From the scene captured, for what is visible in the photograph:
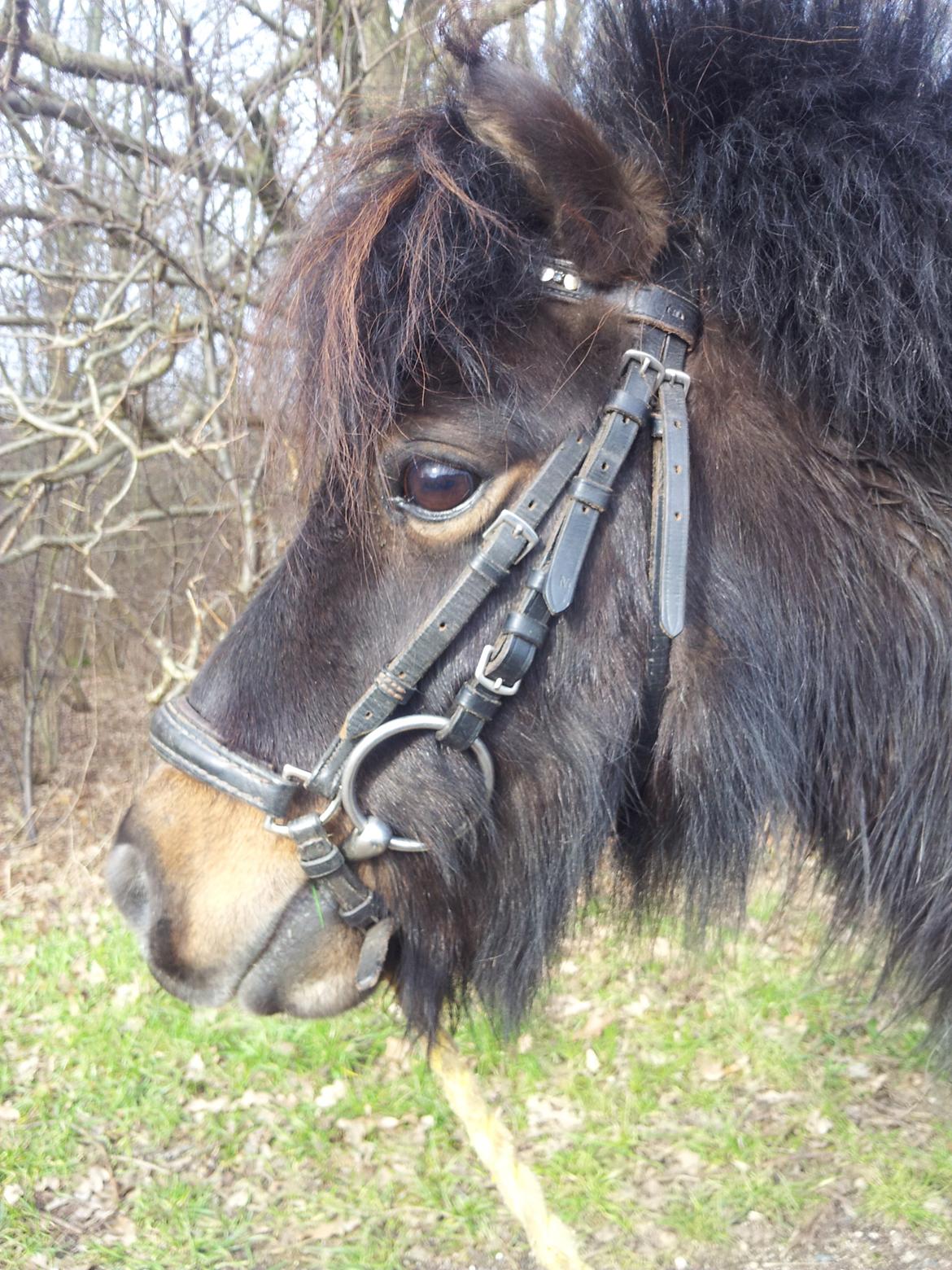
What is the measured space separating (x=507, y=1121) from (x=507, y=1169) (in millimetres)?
506

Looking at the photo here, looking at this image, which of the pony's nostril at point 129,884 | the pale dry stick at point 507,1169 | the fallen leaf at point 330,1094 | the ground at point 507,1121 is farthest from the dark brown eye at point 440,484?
the fallen leaf at point 330,1094

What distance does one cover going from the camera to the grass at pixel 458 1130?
2.75 metres

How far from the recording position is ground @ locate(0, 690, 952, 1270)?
2.72 meters

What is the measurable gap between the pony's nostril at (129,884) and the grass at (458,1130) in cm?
101

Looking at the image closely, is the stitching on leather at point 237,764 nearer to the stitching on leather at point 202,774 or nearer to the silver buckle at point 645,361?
the stitching on leather at point 202,774

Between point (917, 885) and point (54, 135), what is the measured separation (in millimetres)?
4974

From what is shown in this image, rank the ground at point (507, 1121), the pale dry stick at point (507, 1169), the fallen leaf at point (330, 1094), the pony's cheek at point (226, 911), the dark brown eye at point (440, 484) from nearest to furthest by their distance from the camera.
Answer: the dark brown eye at point (440, 484) < the pony's cheek at point (226, 911) < the pale dry stick at point (507, 1169) < the ground at point (507, 1121) < the fallen leaf at point (330, 1094)

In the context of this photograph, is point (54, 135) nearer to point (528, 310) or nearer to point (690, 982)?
point (528, 310)

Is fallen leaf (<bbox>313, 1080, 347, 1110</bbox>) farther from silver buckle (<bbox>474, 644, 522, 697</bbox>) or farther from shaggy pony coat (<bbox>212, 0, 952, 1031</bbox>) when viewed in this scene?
silver buckle (<bbox>474, 644, 522, 697</bbox>)

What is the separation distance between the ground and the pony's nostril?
37.8 inches

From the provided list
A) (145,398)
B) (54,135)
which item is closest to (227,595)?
(145,398)

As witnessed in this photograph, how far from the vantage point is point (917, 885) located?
1.54m

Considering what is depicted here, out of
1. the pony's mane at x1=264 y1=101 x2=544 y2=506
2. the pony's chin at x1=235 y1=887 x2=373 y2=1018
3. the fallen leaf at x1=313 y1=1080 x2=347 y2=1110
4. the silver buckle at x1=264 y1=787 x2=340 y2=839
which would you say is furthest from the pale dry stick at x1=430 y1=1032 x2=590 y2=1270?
the pony's mane at x1=264 y1=101 x2=544 y2=506

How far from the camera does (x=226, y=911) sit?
157 cm
